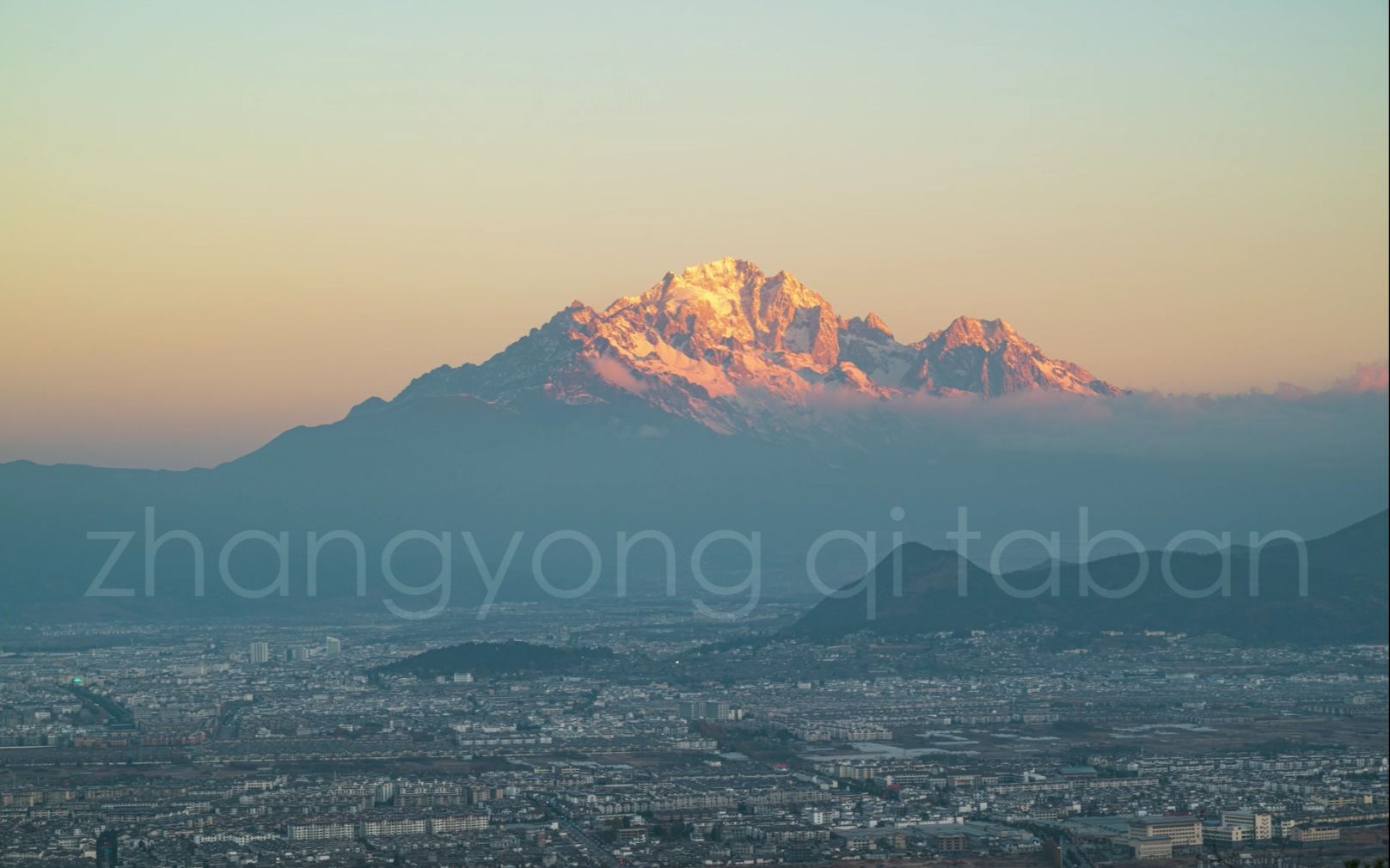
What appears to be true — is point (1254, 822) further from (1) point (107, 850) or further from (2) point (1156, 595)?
(2) point (1156, 595)

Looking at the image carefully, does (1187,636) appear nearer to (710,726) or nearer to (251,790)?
(710,726)

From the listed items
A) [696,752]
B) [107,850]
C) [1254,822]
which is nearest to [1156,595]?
[696,752]

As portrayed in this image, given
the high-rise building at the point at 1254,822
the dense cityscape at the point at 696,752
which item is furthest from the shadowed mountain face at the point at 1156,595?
the high-rise building at the point at 1254,822

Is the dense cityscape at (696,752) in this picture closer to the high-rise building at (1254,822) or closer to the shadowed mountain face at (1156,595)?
the high-rise building at (1254,822)

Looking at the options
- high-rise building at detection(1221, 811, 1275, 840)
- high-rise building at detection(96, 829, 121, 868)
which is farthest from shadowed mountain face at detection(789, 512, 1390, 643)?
high-rise building at detection(96, 829, 121, 868)

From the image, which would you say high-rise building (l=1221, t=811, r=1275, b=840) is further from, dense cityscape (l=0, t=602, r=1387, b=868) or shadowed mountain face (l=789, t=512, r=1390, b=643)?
shadowed mountain face (l=789, t=512, r=1390, b=643)

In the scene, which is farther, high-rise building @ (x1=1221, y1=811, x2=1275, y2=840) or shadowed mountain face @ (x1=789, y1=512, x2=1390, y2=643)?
shadowed mountain face @ (x1=789, y1=512, x2=1390, y2=643)
